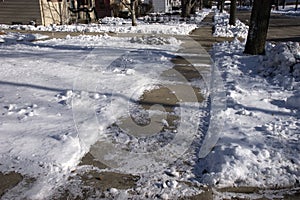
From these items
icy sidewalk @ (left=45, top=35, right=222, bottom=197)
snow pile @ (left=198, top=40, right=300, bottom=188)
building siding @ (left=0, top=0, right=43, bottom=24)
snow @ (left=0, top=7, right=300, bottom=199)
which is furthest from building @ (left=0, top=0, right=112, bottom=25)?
snow pile @ (left=198, top=40, right=300, bottom=188)

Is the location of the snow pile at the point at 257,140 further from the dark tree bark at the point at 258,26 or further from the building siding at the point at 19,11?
the building siding at the point at 19,11

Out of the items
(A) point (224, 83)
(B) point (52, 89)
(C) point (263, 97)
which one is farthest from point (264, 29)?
(B) point (52, 89)

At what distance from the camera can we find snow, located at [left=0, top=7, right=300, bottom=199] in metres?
3.24

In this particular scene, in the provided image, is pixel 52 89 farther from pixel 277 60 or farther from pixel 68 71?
pixel 277 60

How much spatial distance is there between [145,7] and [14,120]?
127 ft

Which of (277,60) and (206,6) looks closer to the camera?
(277,60)

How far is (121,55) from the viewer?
9727 millimetres

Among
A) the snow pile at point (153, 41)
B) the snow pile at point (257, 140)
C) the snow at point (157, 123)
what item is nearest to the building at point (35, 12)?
the snow pile at point (153, 41)

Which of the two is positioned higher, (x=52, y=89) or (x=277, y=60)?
(x=277, y=60)

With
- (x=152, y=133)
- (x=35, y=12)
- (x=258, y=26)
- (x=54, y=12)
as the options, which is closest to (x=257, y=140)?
(x=152, y=133)

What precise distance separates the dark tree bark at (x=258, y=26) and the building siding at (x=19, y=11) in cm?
1488

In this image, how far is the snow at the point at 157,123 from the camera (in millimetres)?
3244

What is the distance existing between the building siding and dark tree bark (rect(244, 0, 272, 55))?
586 inches

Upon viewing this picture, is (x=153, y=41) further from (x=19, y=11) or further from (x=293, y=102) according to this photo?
(x=19, y=11)
